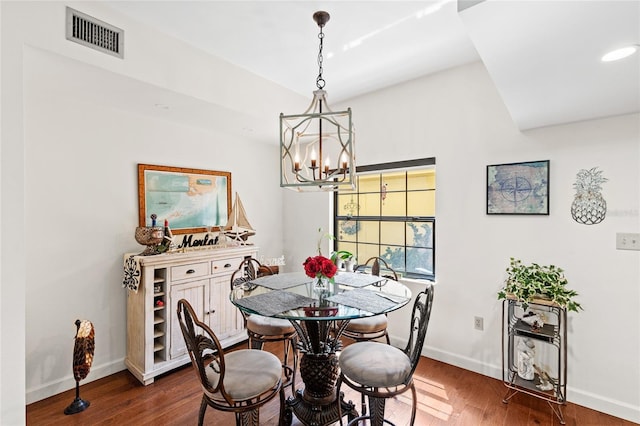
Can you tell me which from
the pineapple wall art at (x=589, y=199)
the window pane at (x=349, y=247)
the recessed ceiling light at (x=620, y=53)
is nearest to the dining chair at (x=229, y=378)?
the window pane at (x=349, y=247)

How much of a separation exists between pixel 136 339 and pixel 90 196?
4.36ft

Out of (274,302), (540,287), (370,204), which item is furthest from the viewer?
(370,204)

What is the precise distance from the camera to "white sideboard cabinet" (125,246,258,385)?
258 centimetres

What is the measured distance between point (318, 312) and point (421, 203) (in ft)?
6.46

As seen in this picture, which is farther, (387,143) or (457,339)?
(387,143)

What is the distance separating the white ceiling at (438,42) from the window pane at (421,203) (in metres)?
1.05

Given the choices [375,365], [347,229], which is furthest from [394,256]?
[375,365]

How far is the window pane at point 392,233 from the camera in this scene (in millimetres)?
3355

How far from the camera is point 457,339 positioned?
284cm

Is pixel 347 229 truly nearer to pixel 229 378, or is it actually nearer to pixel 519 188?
pixel 519 188

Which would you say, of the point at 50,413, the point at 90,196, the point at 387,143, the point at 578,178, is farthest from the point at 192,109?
the point at 578,178

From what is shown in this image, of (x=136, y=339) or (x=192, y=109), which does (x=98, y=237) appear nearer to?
(x=136, y=339)

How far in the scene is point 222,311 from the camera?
123 inches

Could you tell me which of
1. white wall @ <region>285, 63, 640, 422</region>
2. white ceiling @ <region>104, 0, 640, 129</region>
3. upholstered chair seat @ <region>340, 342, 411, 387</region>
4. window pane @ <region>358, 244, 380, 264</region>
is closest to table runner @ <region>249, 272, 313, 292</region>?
upholstered chair seat @ <region>340, 342, 411, 387</region>
